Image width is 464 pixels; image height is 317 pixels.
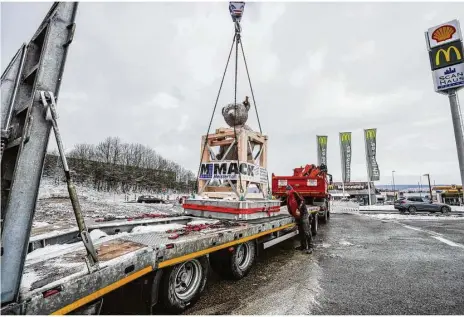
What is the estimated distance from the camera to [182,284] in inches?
131

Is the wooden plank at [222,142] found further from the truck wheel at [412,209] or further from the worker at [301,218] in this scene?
the truck wheel at [412,209]

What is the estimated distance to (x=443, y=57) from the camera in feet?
19.0

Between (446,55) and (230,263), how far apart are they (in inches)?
261

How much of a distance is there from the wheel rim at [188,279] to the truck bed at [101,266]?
297mm

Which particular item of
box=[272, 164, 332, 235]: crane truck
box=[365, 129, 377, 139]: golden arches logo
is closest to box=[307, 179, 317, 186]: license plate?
box=[272, 164, 332, 235]: crane truck

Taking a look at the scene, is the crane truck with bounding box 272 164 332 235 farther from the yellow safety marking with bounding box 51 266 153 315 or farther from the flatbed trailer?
the yellow safety marking with bounding box 51 266 153 315

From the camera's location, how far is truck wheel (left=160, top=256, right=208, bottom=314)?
9.75ft

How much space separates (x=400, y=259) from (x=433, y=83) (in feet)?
14.0

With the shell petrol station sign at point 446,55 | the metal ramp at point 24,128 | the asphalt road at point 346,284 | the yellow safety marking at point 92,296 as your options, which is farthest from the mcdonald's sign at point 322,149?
the metal ramp at point 24,128

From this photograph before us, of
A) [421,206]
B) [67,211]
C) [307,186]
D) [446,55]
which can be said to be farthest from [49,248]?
[421,206]

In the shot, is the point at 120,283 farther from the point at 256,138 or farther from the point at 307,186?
the point at 307,186

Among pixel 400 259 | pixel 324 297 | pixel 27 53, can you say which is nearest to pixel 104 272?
pixel 27 53

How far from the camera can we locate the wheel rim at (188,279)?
3262mm

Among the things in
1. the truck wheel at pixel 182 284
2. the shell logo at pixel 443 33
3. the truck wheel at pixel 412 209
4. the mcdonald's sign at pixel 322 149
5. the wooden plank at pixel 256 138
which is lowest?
the truck wheel at pixel 182 284
